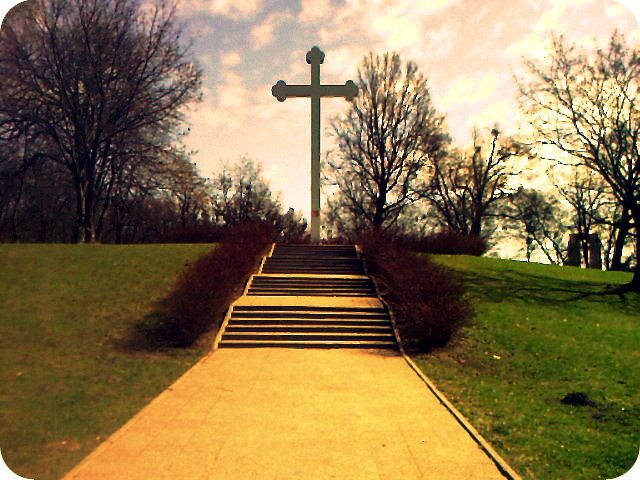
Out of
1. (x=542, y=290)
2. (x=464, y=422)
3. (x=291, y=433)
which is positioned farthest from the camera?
(x=542, y=290)

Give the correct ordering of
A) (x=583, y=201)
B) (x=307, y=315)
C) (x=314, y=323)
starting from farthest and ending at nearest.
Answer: (x=583, y=201), (x=307, y=315), (x=314, y=323)

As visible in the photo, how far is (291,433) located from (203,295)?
6.59 meters

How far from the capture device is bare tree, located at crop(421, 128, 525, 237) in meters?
41.5

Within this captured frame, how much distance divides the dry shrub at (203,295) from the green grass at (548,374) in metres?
5.27

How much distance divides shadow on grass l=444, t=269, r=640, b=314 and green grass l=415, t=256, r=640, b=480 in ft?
0.16

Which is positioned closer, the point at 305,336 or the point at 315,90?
the point at 305,336

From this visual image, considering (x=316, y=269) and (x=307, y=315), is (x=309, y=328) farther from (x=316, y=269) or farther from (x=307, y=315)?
(x=316, y=269)

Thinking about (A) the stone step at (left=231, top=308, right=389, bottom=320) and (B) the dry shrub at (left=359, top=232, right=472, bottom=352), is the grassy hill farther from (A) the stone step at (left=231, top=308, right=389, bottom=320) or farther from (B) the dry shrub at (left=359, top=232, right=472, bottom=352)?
(A) the stone step at (left=231, top=308, right=389, bottom=320)

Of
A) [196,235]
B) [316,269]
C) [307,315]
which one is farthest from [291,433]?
[196,235]

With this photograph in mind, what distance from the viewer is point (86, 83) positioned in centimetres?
2523

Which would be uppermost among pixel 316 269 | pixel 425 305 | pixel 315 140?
pixel 315 140

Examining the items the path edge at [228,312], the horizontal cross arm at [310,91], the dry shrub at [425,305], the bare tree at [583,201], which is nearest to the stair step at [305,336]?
the path edge at [228,312]

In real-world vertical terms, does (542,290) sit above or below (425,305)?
below

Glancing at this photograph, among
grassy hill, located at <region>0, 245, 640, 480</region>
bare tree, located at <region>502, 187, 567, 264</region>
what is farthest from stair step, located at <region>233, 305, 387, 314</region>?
bare tree, located at <region>502, 187, 567, 264</region>
